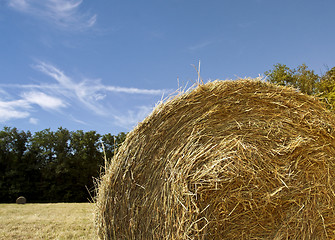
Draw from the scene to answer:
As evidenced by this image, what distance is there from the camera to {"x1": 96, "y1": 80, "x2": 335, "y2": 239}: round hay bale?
2.82m

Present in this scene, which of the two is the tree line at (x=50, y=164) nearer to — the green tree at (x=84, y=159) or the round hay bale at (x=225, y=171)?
the green tree at (x=84, y=159)

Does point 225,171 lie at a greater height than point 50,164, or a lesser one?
lesser

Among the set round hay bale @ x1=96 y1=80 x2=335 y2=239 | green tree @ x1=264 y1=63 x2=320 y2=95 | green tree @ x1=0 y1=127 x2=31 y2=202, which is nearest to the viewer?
round hay bale @ x1=96 y1=80 x2=335 y2=239

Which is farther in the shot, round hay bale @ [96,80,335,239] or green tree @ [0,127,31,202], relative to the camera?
green tree @ [0,127,31,202]

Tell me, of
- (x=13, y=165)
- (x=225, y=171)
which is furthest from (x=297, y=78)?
(x=13, y=165)

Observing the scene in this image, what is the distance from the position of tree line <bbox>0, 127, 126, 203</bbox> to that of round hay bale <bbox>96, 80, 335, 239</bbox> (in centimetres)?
1587

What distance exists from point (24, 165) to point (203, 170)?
20.5m

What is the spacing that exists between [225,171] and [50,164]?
19.8 m

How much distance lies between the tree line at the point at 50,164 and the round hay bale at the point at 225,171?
625 inches

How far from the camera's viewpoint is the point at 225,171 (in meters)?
2.84

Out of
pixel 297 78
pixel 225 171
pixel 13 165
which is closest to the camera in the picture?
pixel 225 171

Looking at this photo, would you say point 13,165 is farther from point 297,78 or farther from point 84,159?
point 297,78

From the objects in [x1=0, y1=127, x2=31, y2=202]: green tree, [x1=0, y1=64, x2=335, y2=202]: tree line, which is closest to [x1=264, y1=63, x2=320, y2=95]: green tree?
[x1=0, y1=64, x2=335, y2=202]: tree line

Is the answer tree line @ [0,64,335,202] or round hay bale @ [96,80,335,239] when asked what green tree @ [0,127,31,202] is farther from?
round hay bale @ [96,80,335,239]
